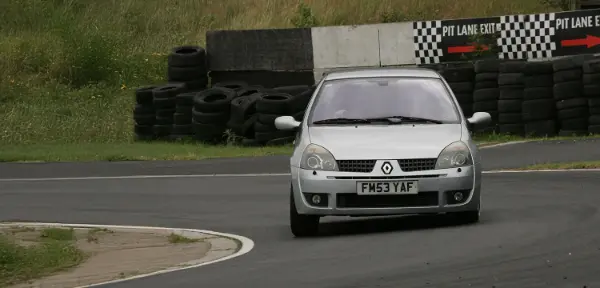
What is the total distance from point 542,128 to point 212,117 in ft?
18.0

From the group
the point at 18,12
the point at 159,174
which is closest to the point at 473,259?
the point at 159,174

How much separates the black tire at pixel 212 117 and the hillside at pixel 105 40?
279 centimetres

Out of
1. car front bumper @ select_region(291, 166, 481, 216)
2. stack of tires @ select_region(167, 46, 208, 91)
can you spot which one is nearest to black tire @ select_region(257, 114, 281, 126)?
stack of tires @ select_region(167, 46, 208, 91)

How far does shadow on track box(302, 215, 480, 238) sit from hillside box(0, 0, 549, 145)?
45.8 ft

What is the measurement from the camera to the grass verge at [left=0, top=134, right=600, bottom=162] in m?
23.2

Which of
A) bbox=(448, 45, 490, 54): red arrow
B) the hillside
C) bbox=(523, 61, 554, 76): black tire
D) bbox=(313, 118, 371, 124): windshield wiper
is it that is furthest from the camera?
the hillside

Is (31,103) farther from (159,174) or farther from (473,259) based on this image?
(473,259)

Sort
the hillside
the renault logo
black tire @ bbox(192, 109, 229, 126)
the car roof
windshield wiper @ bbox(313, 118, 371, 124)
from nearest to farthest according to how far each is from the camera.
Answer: the renault logo → windshield wiper @ bbox(313, 118, 371, 124) → the car roof → black tire @ bbox(192, 109, 229, 126) → the hillside

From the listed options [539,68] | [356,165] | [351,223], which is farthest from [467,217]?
[539,68]

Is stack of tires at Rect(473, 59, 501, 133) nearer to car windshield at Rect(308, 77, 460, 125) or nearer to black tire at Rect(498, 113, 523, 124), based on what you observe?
black tire at Rect(498, 113, 523, 124)

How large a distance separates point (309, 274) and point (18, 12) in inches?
1166

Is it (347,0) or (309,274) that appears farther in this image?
(347,0)

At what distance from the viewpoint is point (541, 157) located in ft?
65.4

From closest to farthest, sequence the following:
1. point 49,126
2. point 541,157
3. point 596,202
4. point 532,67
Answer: point 596,202, point 541,157, point 532,67, point 49,126
